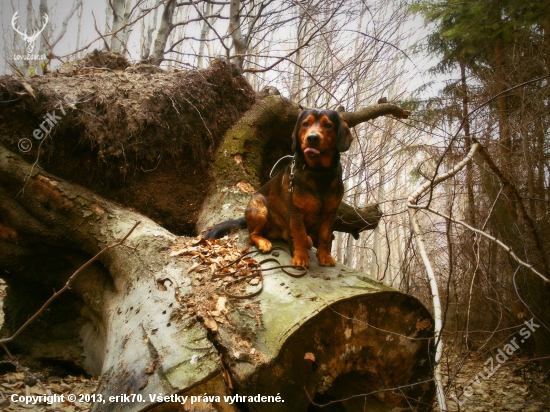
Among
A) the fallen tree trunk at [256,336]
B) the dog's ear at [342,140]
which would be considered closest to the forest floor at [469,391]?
the fallen tree trunk at [256,336]

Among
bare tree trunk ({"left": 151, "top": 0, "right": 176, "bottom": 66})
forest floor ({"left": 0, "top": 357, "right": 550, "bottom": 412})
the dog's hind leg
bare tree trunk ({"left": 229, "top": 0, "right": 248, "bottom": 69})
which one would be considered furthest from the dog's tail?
bare tree trunk ({"left": 151, "top": 0, "right": 176, "bottom": 66})

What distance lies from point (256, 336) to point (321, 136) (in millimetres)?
1479

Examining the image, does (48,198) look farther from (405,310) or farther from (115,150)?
(405,310)

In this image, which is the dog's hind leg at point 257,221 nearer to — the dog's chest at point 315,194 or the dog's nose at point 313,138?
the dog's chest at point 315,194

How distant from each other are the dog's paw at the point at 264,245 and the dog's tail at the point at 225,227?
1.67 feet

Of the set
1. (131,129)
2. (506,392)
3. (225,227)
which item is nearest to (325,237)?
(225,227)

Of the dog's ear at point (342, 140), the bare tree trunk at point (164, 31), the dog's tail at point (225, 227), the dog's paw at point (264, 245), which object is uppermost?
the bare tree trunk at point (164, 31)

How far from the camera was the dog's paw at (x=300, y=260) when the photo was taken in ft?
9.25

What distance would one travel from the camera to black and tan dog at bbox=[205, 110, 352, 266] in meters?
2.74

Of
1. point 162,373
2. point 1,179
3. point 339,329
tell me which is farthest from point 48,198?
point 339,329

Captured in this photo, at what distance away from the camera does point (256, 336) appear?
86.4 inches

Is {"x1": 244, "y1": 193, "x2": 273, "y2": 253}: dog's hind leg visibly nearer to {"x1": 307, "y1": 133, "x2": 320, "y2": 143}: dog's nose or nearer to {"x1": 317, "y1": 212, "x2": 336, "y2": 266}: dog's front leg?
{"x1": 317, "y1": 212, "x2": 336, "y2": 266}: dog's front leg

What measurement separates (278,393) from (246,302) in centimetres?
63

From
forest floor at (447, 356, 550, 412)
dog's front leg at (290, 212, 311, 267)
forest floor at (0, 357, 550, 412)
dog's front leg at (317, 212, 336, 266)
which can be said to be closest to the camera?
dog's front leg at (290, 212, 311, 267)
